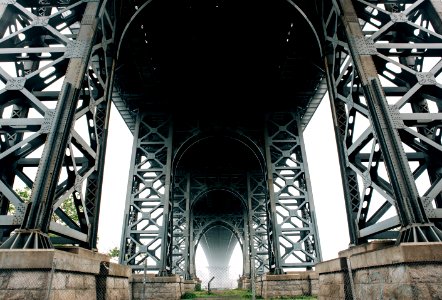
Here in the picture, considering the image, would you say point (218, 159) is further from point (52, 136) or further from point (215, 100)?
point (52, 136)

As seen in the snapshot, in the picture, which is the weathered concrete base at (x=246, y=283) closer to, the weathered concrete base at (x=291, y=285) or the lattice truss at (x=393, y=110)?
the weathered concrete base at (x=291, y=285)

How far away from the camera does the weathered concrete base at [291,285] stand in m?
14.2

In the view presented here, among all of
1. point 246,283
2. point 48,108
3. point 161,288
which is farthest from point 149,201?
point 246,283

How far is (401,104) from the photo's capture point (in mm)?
6008

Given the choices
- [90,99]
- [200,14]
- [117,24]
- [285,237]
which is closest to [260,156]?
[285,237]

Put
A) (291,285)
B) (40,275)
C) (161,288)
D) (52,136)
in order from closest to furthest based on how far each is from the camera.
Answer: (40,275)
(52,136)
(161,288)
(291,285)

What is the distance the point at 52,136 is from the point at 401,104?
6896 mm

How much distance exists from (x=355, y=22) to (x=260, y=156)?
1368cm

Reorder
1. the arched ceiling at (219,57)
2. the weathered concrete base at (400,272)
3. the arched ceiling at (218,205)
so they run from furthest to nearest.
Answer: the arched ceiling at (218,205), the arched ceiling at (219,57), the weathered concrete base at (400,272)

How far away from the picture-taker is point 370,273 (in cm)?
512

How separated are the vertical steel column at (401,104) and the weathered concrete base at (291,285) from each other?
29.3 feet

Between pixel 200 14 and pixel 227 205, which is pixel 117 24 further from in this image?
pixel 227 205

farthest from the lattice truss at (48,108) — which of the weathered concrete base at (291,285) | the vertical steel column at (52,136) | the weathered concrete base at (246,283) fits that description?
the weathered concrete base at (246,283)

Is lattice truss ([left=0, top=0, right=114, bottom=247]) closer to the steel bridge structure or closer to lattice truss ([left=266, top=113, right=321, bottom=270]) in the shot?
the steel bridge structure
